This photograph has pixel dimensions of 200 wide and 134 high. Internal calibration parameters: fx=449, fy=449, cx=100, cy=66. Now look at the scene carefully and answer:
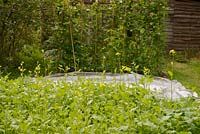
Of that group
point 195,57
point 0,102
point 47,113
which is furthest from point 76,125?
point 195,57

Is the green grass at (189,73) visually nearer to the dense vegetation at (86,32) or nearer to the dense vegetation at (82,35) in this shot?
the dense vegetation at (82,35)

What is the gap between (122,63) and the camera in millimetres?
7730

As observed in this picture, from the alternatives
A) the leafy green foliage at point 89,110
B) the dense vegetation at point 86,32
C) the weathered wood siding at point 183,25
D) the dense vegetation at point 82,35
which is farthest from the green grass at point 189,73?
the leafy green foliage at point 89,110

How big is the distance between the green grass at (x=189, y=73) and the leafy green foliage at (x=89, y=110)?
3223 mm

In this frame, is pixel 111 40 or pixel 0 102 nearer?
pixel 0 102

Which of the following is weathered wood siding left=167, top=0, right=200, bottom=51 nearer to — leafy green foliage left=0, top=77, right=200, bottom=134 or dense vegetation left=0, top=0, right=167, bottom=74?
dense vegetation left=0, top=0, right=167, bottom=74

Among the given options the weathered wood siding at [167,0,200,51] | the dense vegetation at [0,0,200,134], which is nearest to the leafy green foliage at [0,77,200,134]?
the dense vegetation at [0,0,200,134]

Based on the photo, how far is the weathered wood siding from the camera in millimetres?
11445

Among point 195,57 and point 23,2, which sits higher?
point 23,2

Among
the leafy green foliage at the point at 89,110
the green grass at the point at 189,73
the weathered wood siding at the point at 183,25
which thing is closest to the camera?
the leafy green foliage at the point at 89,110

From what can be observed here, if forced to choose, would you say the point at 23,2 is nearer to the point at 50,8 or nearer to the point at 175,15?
the point at 50,8

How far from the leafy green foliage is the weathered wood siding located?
7.28 metres

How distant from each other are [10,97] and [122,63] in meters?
3.84

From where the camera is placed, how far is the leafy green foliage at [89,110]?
9.93ft
